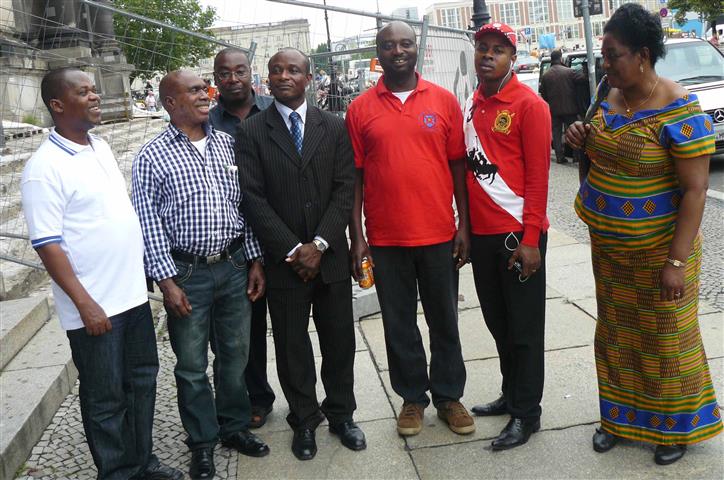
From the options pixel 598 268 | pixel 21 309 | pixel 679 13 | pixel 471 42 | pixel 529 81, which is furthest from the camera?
pixel 679 13

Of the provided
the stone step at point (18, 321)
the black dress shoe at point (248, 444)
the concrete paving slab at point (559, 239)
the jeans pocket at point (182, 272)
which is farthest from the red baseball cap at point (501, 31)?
the concrete paving slab at point (559, 239)

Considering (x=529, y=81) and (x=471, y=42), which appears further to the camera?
(x=529, y=81)

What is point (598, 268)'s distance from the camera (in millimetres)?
3625

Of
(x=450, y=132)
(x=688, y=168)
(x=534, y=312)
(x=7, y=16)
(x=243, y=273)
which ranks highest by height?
(x=7, y=16)

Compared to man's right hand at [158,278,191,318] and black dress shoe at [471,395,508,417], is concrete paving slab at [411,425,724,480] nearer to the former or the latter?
black dress shoe at [471,395,508,417]

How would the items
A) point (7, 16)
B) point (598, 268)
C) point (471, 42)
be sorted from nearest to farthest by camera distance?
point (598, 268), point (471, 42), point (7, 16)

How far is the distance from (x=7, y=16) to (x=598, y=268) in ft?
53.0

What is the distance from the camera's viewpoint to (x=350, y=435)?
3.87m

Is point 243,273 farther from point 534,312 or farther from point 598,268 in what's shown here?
point 598,268

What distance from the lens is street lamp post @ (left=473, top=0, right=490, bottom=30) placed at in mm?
10211

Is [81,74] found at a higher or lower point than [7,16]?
lower

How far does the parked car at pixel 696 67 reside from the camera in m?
11.7

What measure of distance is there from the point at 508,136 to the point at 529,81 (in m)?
16.2

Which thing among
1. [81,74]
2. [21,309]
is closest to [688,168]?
[81,74]
